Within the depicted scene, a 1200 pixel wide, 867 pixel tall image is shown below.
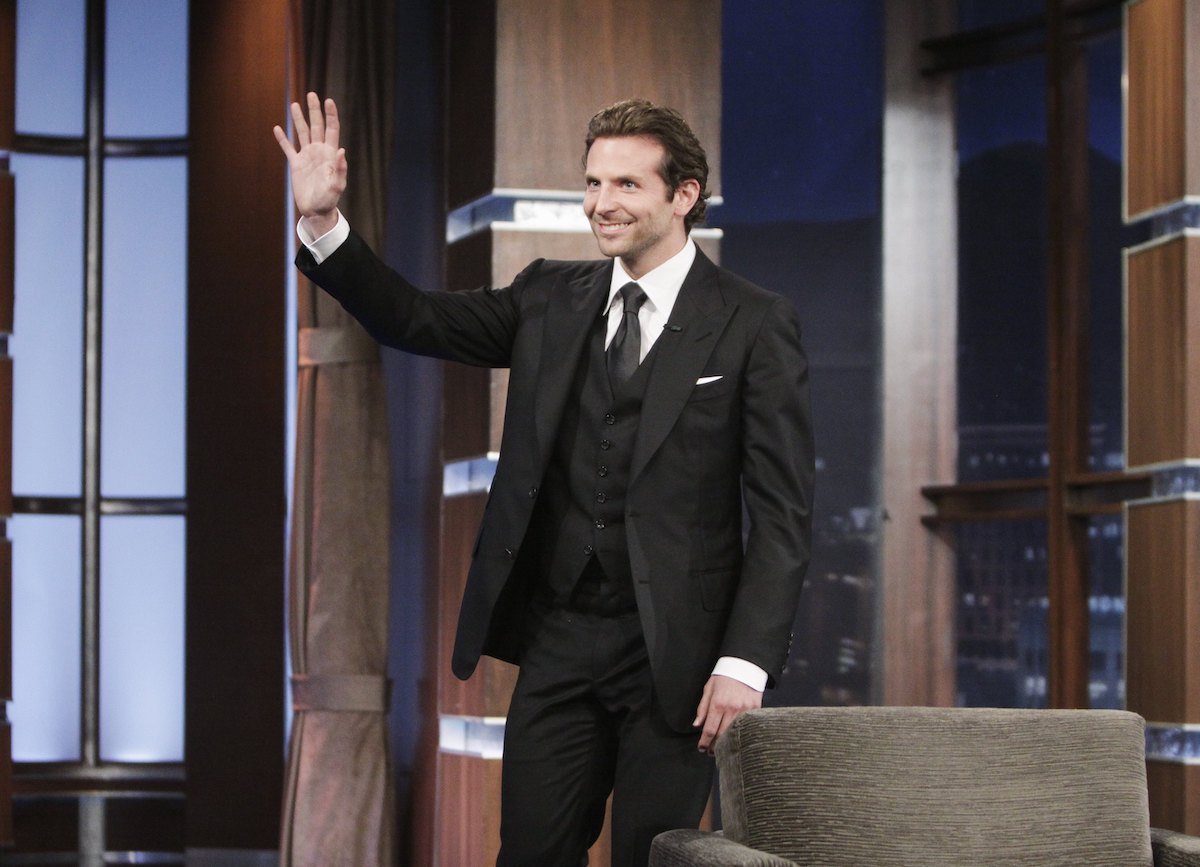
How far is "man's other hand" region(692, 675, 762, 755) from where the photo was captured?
228cm

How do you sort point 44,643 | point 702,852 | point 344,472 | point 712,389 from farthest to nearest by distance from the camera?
point 44,643
point 344,472
point 712,389
point 702,852

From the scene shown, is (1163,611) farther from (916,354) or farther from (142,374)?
(142,374)

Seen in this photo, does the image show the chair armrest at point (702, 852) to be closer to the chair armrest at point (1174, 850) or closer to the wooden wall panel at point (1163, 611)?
the chair armrest at point (1174, 850)

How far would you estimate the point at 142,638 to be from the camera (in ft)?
23.0

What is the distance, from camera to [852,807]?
7.13ft

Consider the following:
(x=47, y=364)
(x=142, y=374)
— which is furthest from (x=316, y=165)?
(x=47, y=364)

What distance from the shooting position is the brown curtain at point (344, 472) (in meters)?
4.63

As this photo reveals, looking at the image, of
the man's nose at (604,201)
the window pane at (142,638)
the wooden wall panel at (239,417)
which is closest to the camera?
the man's nose at (604,201)

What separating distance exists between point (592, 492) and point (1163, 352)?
2.70 meters

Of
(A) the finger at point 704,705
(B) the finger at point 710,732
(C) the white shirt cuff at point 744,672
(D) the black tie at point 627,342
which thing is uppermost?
(D) the black tie at point 627,342

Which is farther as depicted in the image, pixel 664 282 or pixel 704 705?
pixel 664 282

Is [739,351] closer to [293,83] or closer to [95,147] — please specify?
[293,83]

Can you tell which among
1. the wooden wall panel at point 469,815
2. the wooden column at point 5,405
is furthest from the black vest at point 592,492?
the wooden column at point 5,405

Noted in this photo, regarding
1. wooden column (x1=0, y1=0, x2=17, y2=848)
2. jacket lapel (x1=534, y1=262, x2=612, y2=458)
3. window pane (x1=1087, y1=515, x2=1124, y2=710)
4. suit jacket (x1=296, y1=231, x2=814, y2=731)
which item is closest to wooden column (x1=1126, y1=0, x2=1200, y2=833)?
window pane (x1=1087, y1=515, x2=1124, y2=710)
